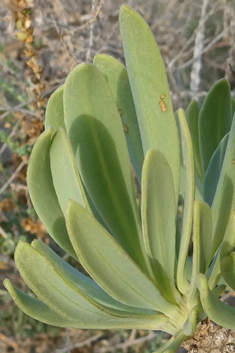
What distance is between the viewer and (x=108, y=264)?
42 centimetres

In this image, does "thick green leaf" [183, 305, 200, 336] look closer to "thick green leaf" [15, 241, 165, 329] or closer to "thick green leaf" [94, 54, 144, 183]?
"thick green leaf" [15, 241, 165, 329]

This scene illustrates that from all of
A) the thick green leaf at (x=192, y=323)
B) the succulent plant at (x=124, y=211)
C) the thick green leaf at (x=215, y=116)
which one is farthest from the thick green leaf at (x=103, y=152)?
the thick green leaf at (x=215, y=116)

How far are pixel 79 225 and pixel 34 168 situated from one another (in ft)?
0.39

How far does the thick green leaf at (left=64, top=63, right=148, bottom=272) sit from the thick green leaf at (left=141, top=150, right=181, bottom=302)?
44 millimetres

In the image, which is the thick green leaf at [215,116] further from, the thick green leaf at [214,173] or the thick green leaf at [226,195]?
the thick green leaf at [226,195]

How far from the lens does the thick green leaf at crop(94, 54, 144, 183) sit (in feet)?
1.82

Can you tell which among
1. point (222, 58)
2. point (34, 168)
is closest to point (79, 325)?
point (34, 168)

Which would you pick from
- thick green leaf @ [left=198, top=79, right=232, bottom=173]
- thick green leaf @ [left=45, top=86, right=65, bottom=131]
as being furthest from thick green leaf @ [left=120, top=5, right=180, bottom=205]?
thick green leaf @ [left=198, top=79, right=232, bottom=173]

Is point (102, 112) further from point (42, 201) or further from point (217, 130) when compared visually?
point (217, 130)

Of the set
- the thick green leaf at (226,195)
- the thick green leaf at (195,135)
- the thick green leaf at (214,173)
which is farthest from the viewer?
the thick green leaf at (195,135)

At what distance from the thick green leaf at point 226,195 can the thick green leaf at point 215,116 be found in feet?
0.74

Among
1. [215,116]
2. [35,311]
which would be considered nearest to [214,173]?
[215,116]

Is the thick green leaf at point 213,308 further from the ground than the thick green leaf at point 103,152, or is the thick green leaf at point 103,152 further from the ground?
the thick green leaf at point 103,152

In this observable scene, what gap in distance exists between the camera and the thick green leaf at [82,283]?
1.74ft
